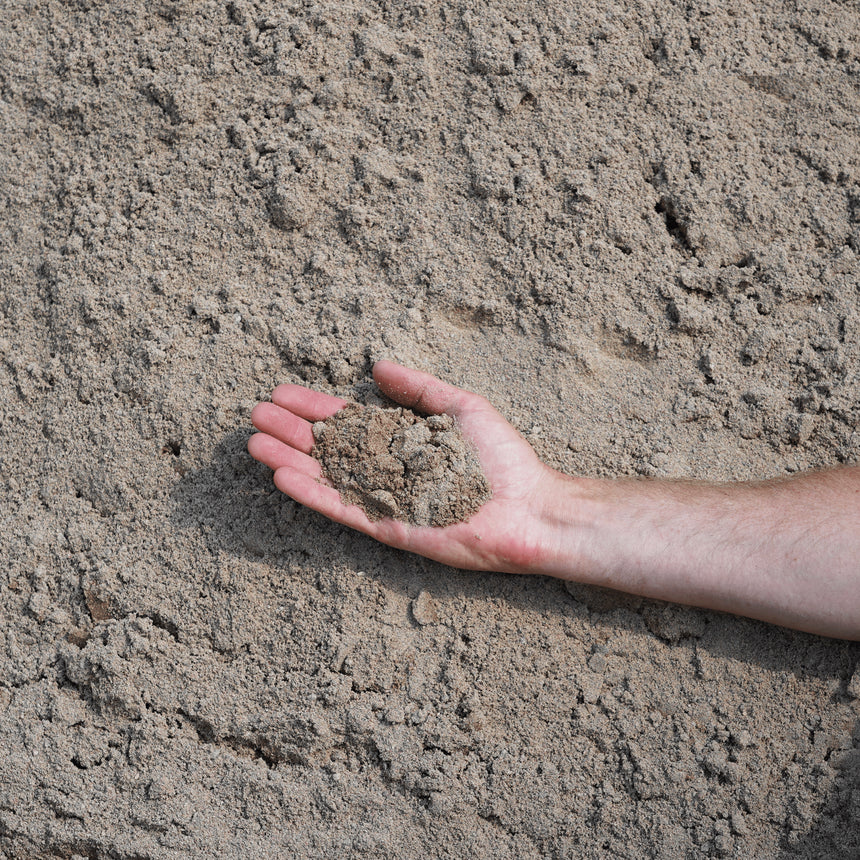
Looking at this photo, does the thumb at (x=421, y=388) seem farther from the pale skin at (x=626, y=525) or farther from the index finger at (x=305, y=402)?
the index finger at (x=305, y=402)

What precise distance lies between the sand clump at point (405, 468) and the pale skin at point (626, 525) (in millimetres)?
27

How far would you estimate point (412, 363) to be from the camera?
1.98 meters

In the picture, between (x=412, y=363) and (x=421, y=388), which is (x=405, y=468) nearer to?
(x=421, y=388)

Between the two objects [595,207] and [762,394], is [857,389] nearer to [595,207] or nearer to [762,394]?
[762,394]

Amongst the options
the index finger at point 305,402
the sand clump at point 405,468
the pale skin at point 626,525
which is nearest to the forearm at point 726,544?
the pale skin at point 626,525

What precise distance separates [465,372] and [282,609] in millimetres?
722

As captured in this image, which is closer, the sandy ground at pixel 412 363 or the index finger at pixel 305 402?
the sandy ground at pixel 412 363

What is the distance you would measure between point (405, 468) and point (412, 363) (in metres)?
0.30

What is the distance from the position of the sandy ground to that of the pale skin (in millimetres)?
84

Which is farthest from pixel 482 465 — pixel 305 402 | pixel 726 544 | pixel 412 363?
pixel 726 544

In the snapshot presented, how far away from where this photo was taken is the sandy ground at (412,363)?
1799 mm

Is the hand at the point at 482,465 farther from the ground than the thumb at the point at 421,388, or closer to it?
closer to it

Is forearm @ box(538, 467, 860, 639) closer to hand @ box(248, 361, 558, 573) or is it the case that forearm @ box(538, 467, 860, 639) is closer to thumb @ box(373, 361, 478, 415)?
hand @ box(248, 361, 558, 573)

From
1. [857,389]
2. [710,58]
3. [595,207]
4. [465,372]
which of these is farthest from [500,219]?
[857,389]
